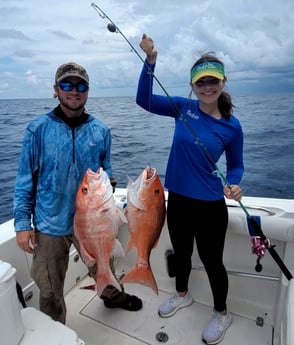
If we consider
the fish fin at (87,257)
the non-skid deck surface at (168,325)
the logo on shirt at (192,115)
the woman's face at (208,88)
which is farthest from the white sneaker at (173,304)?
→ the woman's face at (208,88)

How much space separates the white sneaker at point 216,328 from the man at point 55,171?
1.15m

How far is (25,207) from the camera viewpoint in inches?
70.4

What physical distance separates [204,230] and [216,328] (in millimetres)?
811

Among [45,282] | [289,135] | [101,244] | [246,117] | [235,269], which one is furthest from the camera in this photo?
[246,117]

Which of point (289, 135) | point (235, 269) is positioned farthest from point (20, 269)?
point (289, 135)

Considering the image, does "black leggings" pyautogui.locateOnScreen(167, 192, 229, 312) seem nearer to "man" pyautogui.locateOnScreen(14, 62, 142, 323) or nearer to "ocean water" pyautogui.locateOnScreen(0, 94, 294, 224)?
"man" pyautogui.locateOnScreen(14, 62, 142, 323)

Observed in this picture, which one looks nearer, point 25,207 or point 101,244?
point 101,244

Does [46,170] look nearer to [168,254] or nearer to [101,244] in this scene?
[101,244]

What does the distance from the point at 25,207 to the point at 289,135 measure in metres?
7.36

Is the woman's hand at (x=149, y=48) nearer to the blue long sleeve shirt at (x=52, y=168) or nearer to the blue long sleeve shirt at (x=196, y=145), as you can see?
the blue long sleeve shirt at (x=196, y=145)

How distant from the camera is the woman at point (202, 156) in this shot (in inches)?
73.5

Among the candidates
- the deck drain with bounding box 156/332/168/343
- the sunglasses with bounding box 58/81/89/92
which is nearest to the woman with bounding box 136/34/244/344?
the deck drain with bounding box 156/332/168/343

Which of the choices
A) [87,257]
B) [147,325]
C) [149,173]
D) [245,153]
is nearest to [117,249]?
[87,257]

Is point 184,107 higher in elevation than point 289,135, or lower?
higher
